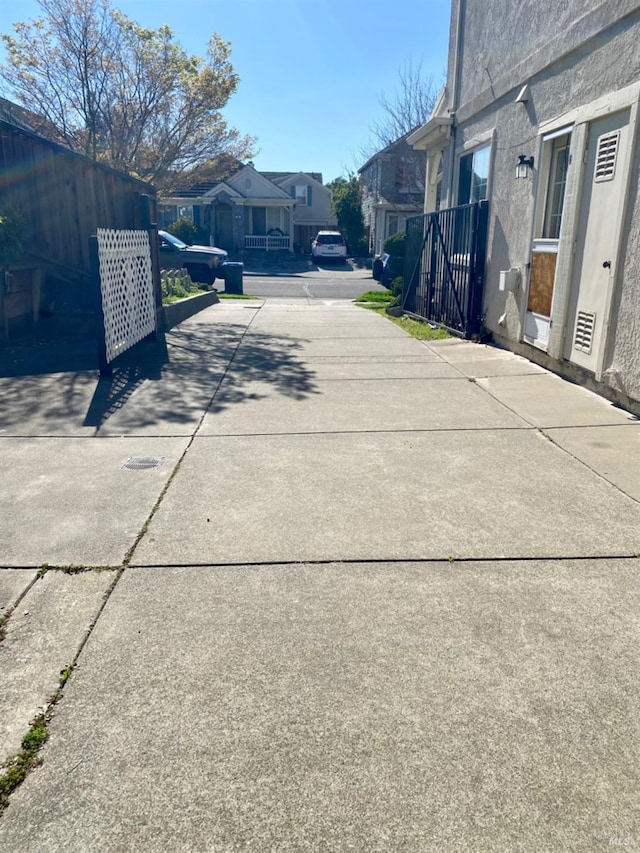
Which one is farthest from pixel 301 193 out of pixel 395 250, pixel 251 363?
pixel 251 363

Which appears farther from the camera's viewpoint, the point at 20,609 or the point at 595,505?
the point at 595,505

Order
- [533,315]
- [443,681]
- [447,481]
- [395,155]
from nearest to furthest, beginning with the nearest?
[443,681]
[447,481]
[533,315]
[395,155]

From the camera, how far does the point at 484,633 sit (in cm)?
282

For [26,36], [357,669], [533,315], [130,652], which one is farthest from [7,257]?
[26,36]

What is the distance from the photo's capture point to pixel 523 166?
27.7ft

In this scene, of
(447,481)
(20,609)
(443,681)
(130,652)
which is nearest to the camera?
(443,681)

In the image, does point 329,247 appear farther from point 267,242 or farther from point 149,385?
point 149,385

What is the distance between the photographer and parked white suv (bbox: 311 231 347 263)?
39656 mm

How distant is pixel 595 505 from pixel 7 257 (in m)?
8.19

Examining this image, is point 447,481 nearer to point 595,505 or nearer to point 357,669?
point 595,505

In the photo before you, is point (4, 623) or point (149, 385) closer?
point (4, 623)

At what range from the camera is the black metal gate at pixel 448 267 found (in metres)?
10.3

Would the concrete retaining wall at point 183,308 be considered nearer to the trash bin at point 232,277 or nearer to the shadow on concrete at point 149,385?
the shadow on concrete at point 149,385

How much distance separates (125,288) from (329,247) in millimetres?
32354
